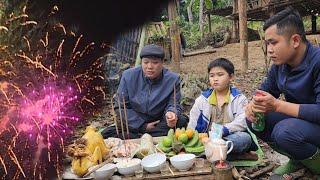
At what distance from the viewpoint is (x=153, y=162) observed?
A: 311 centimetres

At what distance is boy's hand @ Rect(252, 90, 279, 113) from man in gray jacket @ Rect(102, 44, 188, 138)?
55.6 inches

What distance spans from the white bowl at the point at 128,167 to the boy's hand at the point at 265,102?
3.57ft

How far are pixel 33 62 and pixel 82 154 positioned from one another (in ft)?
11.7

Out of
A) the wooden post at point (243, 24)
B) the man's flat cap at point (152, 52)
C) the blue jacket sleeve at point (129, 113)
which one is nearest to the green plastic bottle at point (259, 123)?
the man's flat cap at point (152, 52)

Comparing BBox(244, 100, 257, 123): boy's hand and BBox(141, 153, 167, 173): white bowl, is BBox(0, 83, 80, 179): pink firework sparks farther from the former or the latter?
BBox(244, 100, 257, 123): boy's hand

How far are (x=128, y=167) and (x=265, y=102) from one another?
1.21m

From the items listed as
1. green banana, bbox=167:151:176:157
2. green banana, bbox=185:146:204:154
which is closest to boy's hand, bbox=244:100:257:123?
green banana, bbox=185:146:204:154

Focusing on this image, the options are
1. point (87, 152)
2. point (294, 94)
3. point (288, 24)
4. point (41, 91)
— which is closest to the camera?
point (288, 24)

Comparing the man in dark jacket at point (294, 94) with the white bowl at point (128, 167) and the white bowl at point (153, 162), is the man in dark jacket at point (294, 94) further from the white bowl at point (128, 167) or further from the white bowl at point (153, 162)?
the white bowl at point (128, 167)

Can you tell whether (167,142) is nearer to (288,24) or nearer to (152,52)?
(152,52)

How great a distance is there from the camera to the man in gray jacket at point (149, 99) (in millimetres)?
4125

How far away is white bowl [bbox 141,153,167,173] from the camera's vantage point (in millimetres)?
3020

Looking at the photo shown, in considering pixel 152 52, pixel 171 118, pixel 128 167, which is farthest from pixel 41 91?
pixel 128 167

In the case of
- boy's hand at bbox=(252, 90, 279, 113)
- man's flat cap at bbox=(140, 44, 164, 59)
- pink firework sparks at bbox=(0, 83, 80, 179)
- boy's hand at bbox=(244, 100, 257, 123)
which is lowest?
pink firework sparks at bbox=(0, 83, 80, 179)
